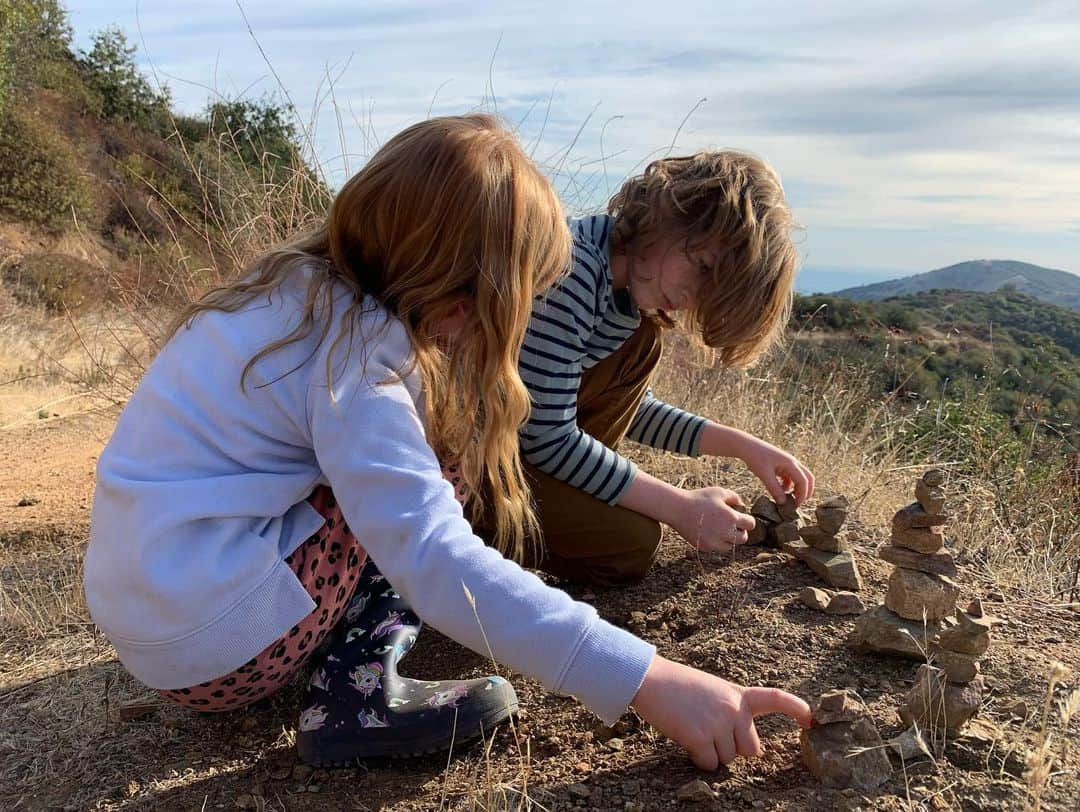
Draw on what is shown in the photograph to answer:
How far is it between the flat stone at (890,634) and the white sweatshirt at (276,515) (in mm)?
788

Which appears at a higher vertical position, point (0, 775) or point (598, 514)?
point (598, 514)

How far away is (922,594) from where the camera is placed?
1.95 m

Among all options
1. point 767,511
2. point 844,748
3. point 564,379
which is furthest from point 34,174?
point 844,748

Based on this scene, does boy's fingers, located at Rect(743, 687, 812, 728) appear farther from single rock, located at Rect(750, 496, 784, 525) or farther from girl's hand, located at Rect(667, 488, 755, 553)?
single rock, located at Rect(750, 496, 784, 525)

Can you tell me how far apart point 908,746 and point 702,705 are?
430 millimetres

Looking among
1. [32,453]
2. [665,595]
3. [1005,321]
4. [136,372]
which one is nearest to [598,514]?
[665,595]

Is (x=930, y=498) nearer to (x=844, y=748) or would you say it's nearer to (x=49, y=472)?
(x=844, y=748)

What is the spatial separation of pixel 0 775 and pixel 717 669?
1581 mm

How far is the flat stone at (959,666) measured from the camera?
1.71m

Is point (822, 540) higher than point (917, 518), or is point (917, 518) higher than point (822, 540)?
point (917, 518)

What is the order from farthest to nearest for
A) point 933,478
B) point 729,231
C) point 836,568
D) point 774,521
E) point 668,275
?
point 774,521
point 836,568
point 668,275
point 729,231
point 933,478

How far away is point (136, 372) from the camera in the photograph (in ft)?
14.5

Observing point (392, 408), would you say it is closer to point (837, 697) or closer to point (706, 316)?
point (837, 697)

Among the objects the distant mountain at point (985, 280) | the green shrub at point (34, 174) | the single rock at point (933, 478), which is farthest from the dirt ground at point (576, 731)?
the green shrub at point (34, 174)
